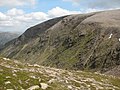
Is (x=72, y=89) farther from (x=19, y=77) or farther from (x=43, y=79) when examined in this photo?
(x=19, y=77)

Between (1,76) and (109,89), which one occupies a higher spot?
(1,76)

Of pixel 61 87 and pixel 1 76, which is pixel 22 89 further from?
pixel 61 87

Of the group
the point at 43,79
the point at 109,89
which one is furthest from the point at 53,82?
the point at 109,89

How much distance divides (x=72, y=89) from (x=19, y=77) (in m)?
5.20

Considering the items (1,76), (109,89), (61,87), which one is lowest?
(109,89)

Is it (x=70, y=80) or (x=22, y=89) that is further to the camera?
(x=70, y=80)

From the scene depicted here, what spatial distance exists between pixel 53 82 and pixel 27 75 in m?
2.64

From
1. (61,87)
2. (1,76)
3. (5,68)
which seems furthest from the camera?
(5,68)

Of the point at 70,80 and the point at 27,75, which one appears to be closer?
the point at 27,75

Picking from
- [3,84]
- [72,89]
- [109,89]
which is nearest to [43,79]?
[72,89]

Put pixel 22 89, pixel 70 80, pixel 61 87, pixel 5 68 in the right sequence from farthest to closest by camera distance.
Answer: pixel 70 80, pixel 5 68, pixel 61 87, pixel 22 89

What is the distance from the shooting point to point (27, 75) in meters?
27.9

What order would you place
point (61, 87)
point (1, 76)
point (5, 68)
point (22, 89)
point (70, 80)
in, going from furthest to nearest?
point (70, 80)
point (5, 68)
point (61, 87)
point (1, 76)
point (22, 89)

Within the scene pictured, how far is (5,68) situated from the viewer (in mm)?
29094
